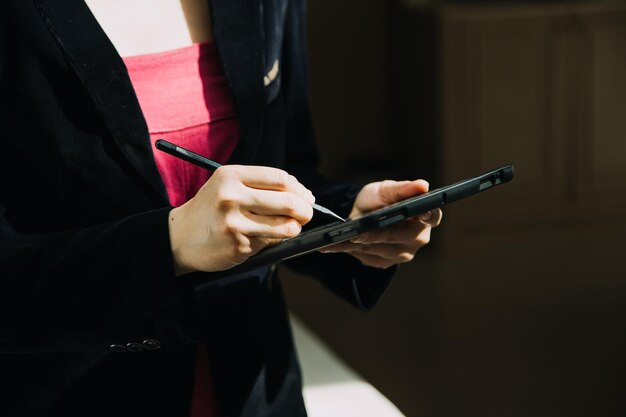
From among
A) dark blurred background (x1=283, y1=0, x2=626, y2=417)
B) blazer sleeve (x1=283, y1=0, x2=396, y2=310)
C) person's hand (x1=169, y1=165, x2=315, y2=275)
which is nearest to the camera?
person's hand (x1=169, y1=165, x2=315, y2=275)

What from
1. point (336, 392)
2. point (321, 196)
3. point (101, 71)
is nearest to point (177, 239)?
point (101, 71)

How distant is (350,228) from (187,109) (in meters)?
0.22

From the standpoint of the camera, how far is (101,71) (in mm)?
746

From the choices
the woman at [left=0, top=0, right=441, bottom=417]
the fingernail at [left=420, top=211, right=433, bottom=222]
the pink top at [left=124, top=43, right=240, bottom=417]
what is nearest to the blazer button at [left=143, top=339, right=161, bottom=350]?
the woman at [left=0, top=0, right=441, bottom=417]

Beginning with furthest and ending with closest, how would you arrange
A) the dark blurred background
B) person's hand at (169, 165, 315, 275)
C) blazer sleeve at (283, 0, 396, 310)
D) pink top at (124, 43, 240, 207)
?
the dark blurred background → blazer sleeve at (283, 0, 396, 310) → pink top at (124, 43, 240, 207) → person's hand at (169, 165, 315, 275)

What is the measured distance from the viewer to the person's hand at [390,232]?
839 millimetres

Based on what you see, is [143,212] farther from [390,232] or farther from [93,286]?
[390,232]

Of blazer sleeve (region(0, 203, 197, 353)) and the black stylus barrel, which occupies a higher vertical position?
the black stylus barrel

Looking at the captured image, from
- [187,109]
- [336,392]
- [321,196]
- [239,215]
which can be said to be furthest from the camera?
[336,392]

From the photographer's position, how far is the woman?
711 mm

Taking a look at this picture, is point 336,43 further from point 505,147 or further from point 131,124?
point 131,124

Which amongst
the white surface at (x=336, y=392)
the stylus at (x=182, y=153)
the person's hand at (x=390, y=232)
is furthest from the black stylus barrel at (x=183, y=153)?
the white surface at (x=336, y=392)

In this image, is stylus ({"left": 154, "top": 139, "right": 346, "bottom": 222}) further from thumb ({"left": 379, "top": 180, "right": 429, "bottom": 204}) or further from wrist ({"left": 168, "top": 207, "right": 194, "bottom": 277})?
thumb ({"left": 379, "top": 180, "right": 429, "bottom": 204})

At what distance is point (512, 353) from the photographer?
9.44ft
